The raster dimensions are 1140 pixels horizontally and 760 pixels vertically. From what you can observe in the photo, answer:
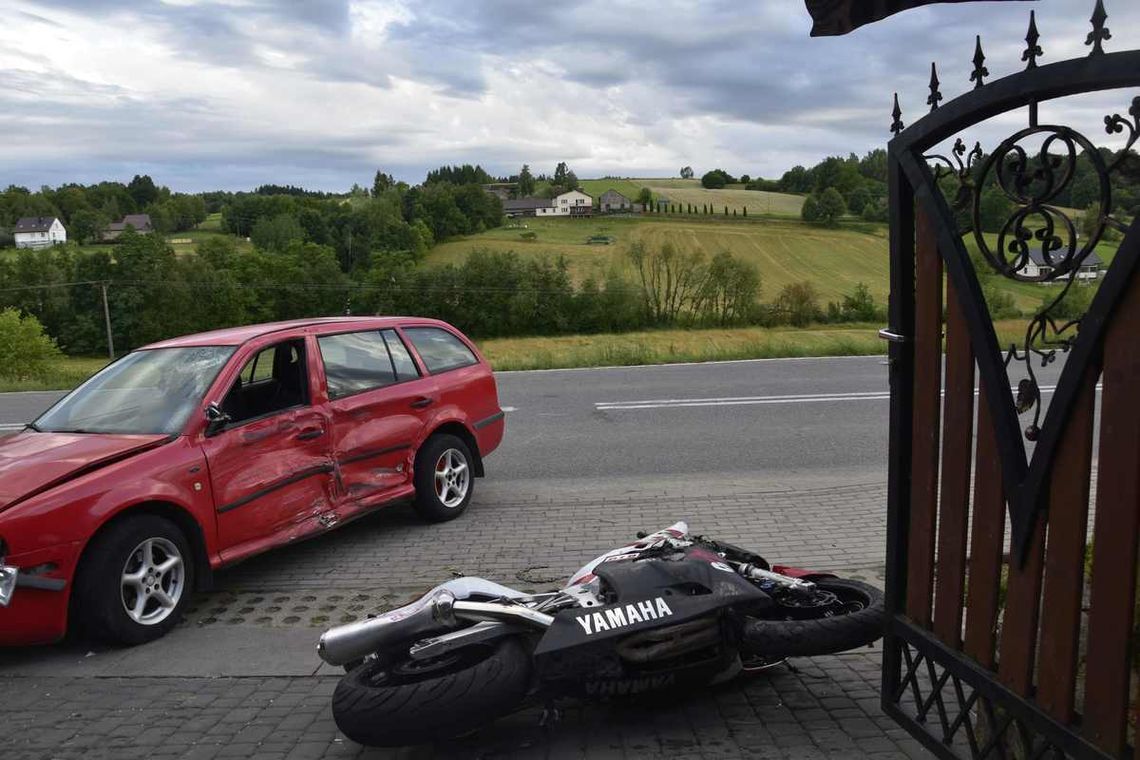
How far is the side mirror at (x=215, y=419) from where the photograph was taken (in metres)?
5.63

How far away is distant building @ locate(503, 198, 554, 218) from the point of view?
288ft

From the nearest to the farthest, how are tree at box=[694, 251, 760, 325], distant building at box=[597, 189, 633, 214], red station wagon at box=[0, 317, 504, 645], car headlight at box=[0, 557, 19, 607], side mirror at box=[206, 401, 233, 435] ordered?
1. car headlight at box=[0, 557, 19, 607]
2. red station wagon at box=[0, 317, 504, 645]
3. side mirror at box=[206, 401, 233, 435]
4. tree at box=[694, 251, 760, 325]
5. distant building at box=[597, 189, 633, 214]

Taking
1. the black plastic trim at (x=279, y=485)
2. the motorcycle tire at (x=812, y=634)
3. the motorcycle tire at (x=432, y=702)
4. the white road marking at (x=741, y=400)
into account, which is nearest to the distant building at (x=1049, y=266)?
the motorcycle tire at (x=812, y=634)

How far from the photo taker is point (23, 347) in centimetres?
3359

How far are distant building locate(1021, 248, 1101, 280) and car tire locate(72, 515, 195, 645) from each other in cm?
451

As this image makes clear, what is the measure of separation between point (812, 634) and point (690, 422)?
336 inches

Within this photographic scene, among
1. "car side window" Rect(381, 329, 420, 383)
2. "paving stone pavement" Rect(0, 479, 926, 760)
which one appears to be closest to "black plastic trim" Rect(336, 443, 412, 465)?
"car side window" Rect(381, 329, 420, 383)

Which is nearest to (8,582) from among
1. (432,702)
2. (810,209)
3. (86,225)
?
(432,702)

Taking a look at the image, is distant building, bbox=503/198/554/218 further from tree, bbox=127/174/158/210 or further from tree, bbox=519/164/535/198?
tree, bbox=127/174/158/210

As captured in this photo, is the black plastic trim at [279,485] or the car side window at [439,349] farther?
the car side window at [439,349]

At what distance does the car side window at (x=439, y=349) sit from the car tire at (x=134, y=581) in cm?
289

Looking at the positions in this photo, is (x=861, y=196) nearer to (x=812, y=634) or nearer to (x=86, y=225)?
(x=812, y=634)

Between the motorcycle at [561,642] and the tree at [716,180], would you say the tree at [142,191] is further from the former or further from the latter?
the motorcycle at [561,642]

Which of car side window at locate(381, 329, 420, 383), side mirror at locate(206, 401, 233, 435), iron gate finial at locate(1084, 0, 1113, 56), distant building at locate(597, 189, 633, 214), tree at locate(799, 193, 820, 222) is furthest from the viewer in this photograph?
distant building at locate(597, 189, 633, 214)
